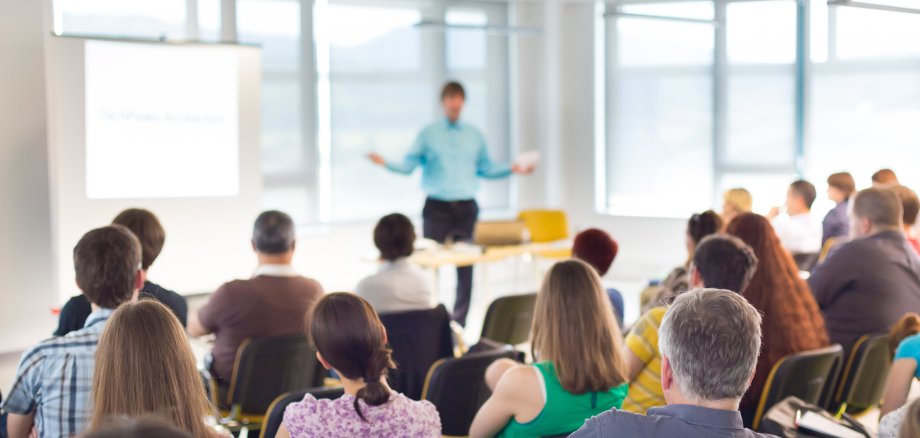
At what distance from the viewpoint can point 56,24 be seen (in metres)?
7.34

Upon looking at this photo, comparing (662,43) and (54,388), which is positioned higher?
(662,43)

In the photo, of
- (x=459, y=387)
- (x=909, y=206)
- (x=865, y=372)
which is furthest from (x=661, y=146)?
(x=459, y=387)

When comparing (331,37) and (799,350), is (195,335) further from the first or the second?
(331,37)

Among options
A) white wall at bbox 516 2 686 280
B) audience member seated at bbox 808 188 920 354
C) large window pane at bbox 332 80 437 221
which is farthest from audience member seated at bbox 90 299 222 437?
white wall at bbox 516 2 686 280

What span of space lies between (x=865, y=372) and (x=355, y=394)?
2551 millimetres

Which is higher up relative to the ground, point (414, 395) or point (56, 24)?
point (56, 24)

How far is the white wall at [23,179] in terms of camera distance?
265 inches

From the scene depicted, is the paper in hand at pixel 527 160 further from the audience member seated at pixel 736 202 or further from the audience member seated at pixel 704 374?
the audience member seated at pixel 704 374

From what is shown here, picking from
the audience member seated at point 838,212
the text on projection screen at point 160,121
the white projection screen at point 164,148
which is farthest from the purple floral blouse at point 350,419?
the audience member seated at point 838,212

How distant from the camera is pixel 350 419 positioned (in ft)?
8.36

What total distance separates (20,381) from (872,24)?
845 cm

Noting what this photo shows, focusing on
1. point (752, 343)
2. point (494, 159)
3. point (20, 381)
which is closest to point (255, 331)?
point (20, 381)

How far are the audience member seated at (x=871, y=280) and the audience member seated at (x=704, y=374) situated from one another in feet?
9.42

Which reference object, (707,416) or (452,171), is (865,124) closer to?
(452,171)
